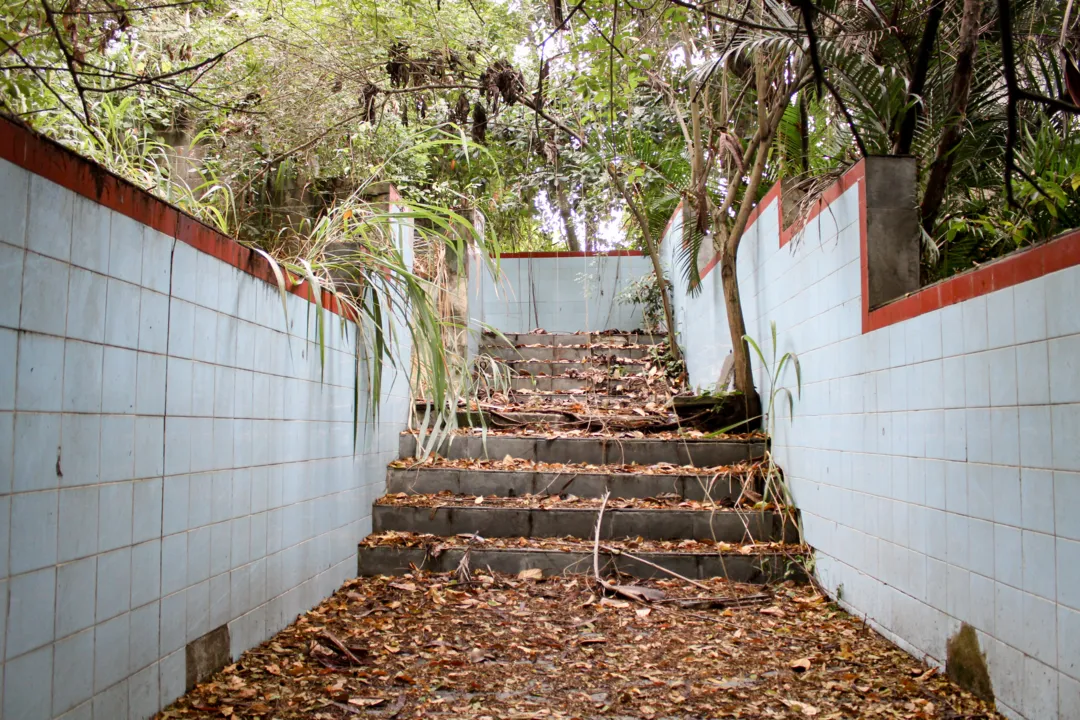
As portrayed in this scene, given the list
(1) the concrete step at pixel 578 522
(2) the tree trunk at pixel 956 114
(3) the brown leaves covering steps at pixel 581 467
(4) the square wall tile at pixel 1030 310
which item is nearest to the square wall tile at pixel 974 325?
(4) the square wall tile at pixel 1030 310

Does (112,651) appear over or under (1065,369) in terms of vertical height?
under

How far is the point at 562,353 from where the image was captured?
730cm

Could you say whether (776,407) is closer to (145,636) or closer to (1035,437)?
(1035,437)

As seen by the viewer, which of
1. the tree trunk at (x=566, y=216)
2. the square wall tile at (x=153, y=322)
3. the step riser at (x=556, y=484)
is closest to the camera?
the square wall tile at (x=153, y=322)

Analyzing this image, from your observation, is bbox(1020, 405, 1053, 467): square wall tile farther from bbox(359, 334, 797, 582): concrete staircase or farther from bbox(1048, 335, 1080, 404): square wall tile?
bbox(359, 334, 797, 582): concrete staircase

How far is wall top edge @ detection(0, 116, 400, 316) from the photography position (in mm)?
1607

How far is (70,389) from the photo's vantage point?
1756mm

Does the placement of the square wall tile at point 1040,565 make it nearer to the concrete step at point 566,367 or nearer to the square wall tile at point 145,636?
the square wall tile at point 145,636

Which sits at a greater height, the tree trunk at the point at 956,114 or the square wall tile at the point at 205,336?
the tree trunk at the point at 956,114

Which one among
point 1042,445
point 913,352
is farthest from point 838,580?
point 1042,445

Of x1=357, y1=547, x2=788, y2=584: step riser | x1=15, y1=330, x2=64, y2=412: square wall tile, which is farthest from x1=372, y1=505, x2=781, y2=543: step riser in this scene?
x1=15, y1=330, x2=64, y2=412: square wall tile

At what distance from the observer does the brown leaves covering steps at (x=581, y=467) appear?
14.3 feet

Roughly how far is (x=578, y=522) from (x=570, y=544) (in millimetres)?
147

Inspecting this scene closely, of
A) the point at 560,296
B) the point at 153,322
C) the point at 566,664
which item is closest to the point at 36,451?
the point at 153,322
